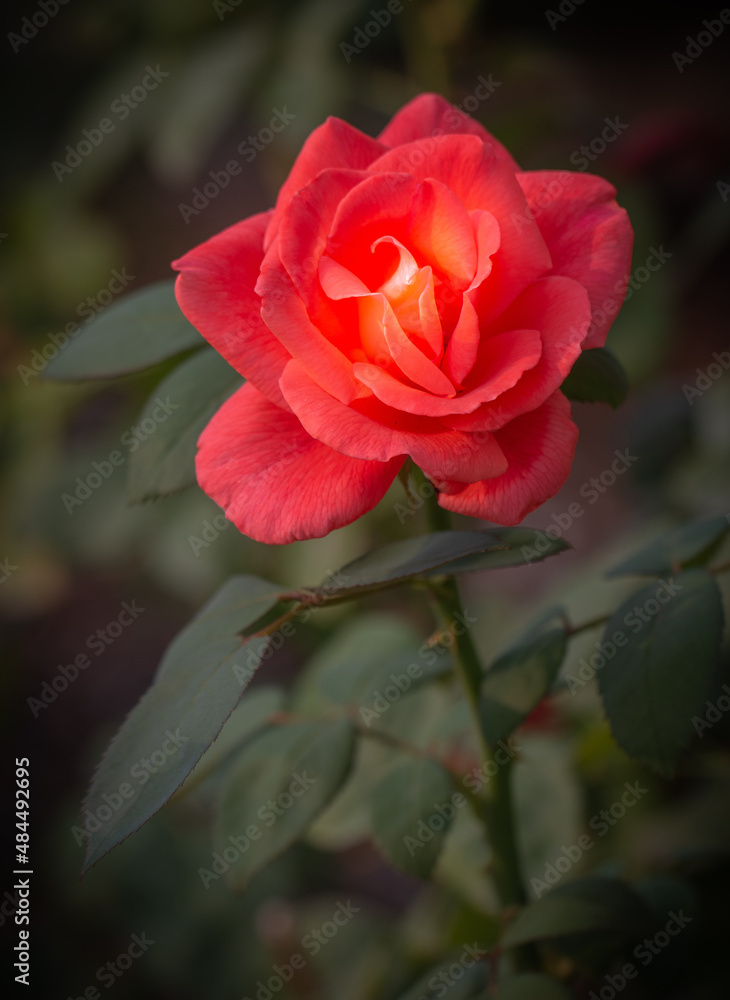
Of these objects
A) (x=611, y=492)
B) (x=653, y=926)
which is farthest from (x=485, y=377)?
(x=611, y=492)

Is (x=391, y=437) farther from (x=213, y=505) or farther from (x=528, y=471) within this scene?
(x=213, y=505)

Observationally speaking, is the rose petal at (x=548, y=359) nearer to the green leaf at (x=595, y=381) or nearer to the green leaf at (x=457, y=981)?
the green leaf at (x=595, y=381)

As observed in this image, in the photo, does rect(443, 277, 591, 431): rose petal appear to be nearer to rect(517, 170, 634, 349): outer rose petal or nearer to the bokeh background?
rect(517, 170, 634, 349): outer rose petal

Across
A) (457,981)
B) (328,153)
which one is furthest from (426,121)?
(457,981)

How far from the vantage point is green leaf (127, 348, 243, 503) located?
0.46 meters

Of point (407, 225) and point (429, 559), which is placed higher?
point (407, 225)

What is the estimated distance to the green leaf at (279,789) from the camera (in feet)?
1.76

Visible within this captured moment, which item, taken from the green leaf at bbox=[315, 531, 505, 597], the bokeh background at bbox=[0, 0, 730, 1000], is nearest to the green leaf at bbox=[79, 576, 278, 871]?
the green leaf at bbox=[315, 531, 505, 597]

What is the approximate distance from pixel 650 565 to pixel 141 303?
400 millimetres

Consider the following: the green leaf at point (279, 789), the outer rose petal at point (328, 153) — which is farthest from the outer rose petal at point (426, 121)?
the green leaf at point (279, 789)

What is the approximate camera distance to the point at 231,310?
1.30ft

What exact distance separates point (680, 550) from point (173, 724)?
36 cm

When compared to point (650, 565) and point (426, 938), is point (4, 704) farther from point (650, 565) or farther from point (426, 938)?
point (650, 565)

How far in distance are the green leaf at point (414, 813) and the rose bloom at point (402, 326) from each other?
0.26 metres
